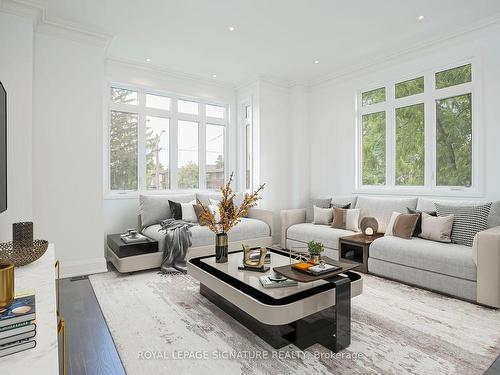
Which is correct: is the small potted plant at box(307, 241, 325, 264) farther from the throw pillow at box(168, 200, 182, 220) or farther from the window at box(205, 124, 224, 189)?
the window at box(205, 124, 224, 189)

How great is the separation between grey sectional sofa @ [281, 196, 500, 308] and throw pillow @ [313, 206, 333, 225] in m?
0.27

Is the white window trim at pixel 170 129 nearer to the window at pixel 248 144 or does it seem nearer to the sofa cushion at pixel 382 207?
the window at pixel 248 144

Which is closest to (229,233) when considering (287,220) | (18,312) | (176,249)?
(176,249)

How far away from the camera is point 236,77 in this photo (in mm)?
5398

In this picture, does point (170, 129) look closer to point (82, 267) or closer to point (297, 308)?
point (82, 267)

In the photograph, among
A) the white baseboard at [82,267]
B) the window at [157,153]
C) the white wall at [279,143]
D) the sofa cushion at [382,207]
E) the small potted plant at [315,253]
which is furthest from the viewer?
the white wall at [279,143]

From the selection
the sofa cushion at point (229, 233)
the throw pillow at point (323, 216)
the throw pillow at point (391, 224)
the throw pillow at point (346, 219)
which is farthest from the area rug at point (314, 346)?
the throw pillow at point (323, 216)

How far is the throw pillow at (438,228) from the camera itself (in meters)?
3.31

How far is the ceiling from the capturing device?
319 centimetres

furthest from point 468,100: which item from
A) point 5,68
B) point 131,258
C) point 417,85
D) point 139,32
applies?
point 5,68

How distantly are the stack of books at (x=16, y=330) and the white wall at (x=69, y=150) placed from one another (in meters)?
2.98

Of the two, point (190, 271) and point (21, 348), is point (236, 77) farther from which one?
point (21, 348)

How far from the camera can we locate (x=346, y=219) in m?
4.35

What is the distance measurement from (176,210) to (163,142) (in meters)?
1.35
